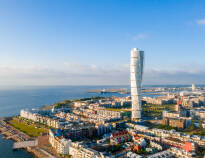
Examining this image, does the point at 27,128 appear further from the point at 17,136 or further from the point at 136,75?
the point at 136,75

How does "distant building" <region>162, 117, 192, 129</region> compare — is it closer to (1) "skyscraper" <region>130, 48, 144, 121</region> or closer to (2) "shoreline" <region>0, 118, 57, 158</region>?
(1) "skyscraper" <region>130, 48, 144, 121</region>

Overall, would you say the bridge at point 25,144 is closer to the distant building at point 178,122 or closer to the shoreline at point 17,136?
the shoreline at point 17,136

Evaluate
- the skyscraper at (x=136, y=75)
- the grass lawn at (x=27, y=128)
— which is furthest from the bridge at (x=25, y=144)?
the skyscraper at (x=136, y=75)

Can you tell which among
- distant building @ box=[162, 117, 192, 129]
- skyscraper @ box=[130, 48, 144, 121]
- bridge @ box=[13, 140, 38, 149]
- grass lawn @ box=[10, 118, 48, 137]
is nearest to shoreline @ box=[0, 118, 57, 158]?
bridge @ box=[13, 140, 38, 149]

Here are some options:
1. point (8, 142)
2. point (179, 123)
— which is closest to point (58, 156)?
point (8, 142)

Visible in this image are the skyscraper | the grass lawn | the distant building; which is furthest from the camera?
the skyscraper

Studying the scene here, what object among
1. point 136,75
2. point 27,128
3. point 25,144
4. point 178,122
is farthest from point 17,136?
point 178,122
